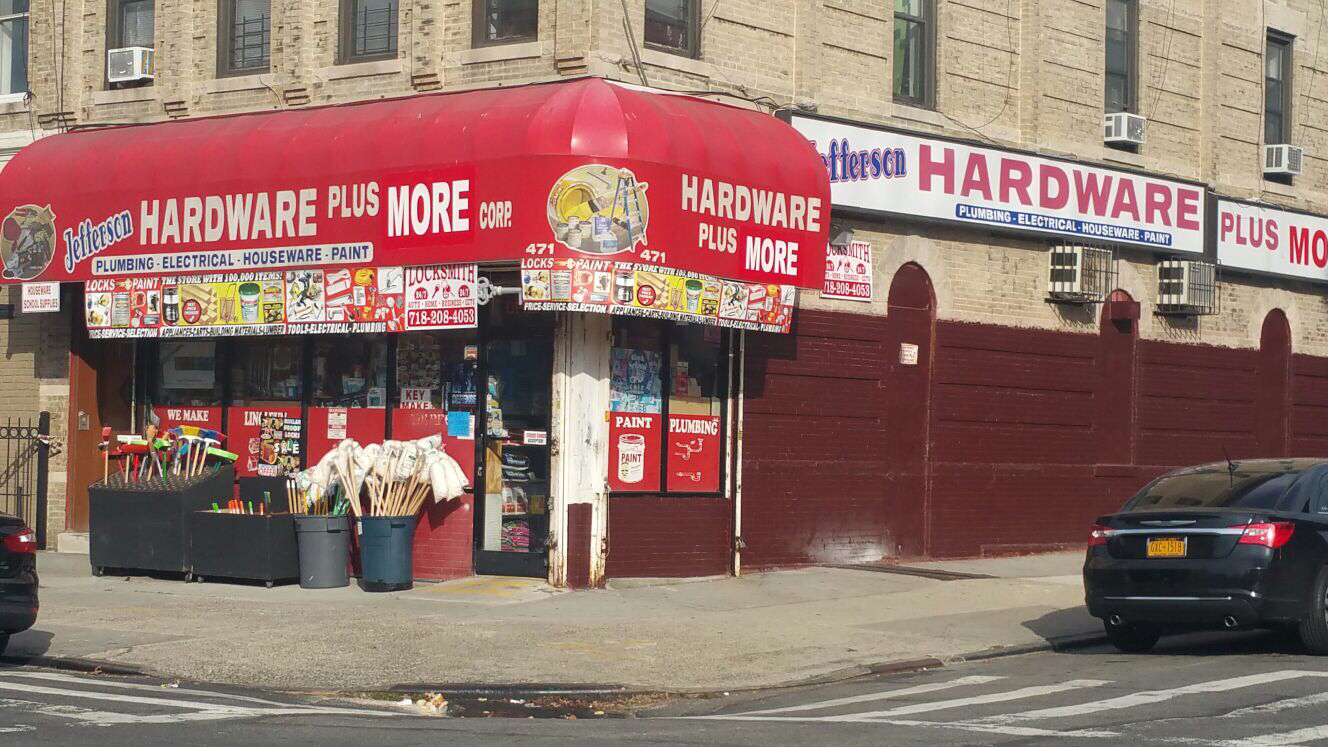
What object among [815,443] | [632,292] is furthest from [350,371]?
[815,443]

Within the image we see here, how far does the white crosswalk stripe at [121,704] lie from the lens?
9.88 metres

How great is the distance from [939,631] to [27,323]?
12.3 m

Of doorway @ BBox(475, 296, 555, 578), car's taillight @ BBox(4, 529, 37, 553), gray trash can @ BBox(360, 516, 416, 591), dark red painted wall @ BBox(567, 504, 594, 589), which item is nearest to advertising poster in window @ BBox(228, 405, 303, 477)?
gray trash can @ BBox(360, 516, 416, 591)

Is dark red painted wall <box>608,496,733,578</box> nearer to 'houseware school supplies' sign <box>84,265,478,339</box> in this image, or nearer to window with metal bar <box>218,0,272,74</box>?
'houseware school supplies' sign <box>84,265,478,339</box>

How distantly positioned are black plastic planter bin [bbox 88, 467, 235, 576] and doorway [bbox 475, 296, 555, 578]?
2.99m

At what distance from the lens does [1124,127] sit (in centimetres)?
2216

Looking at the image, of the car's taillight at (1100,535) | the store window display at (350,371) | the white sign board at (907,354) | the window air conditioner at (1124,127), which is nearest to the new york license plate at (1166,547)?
the car's taillight at (1100,535)

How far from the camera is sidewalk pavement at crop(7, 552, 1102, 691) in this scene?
41.3 ft

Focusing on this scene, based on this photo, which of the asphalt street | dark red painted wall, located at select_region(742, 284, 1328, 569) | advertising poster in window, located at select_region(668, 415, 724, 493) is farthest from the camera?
dark red painted wall, located at select_region(742, 284, 1328, 569)

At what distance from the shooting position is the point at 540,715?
11.2 m

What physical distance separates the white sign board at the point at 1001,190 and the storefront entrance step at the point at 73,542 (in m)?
9.71

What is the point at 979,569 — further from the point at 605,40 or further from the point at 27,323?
the point at 27,323

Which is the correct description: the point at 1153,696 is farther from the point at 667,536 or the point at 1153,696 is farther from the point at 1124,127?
the point at 1124,127

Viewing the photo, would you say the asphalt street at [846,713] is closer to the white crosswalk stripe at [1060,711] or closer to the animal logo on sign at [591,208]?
the white crosswalk stripe at [1060,711]
